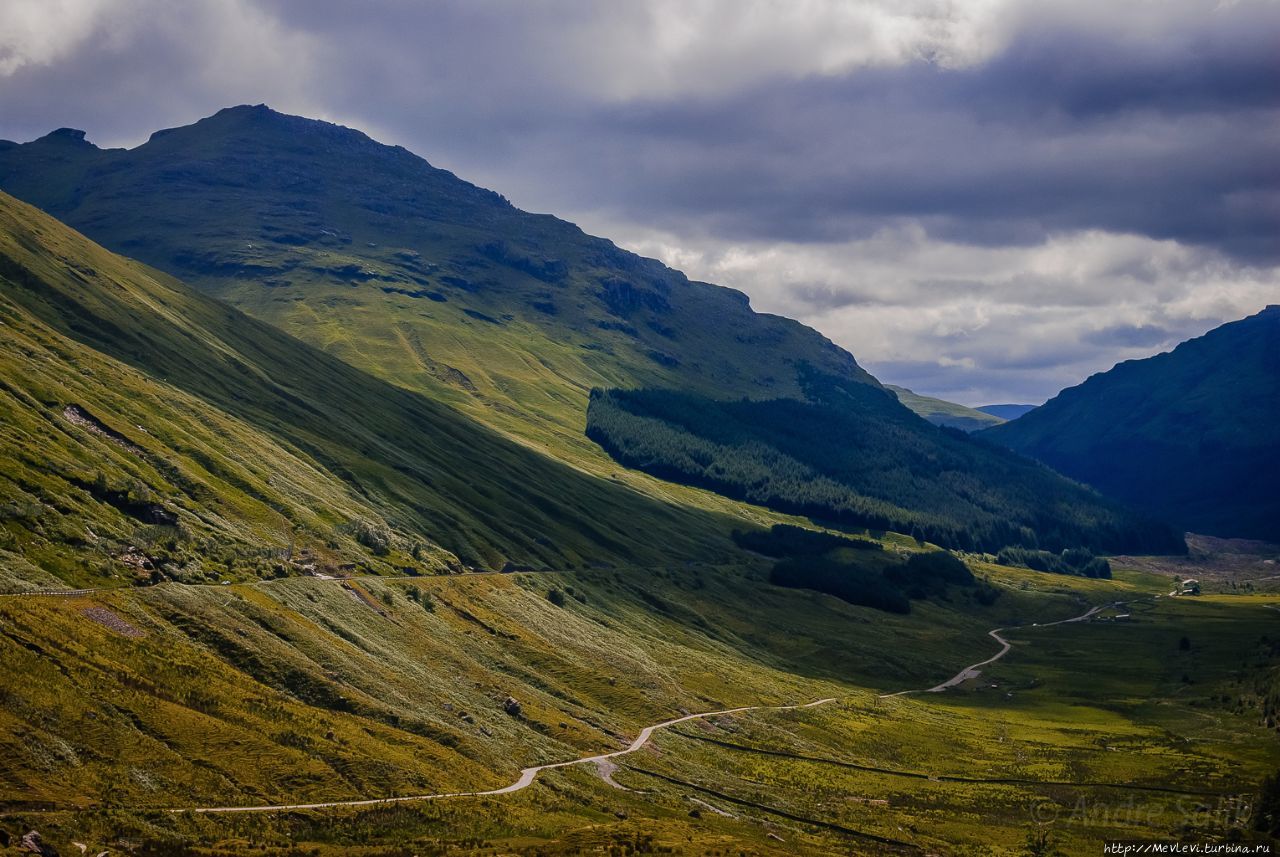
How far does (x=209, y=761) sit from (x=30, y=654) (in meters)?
20.1

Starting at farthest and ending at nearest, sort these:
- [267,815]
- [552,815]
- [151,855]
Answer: [552,815]
[267,815]
[151,855]

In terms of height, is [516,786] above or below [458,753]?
below

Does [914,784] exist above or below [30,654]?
below

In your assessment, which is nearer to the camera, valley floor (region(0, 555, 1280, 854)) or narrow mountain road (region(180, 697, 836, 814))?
valley floor (region(0, 555, 1280, 854))

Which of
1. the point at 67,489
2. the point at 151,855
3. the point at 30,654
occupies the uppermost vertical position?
the point at 67,489

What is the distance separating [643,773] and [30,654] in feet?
254

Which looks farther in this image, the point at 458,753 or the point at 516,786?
the point at 458,753

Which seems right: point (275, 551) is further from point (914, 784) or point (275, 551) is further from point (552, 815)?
point (914, 784)

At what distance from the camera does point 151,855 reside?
240ft

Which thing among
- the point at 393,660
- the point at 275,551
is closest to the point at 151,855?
the point at 393,660

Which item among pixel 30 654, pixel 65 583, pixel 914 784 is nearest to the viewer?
pixel 30 654

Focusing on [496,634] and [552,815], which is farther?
[496,634]

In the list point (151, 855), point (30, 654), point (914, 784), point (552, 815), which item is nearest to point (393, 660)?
point (552, 815)

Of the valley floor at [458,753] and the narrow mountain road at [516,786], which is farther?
the narrow mountain road at [516,786]
